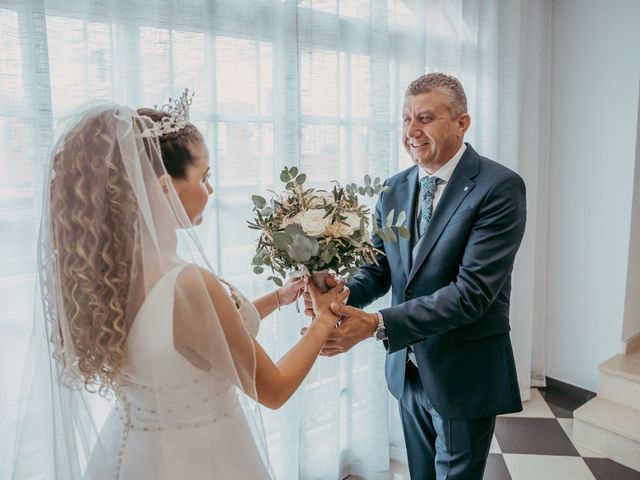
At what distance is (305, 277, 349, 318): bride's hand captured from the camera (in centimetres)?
182

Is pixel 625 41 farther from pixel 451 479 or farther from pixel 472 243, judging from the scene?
pixel 451 479

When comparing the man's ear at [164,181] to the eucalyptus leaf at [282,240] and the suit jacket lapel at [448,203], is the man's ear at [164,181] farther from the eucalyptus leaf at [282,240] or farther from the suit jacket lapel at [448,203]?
the suit jacket lapel at [448,203]

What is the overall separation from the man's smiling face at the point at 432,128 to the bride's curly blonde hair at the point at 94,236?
3.86 ft

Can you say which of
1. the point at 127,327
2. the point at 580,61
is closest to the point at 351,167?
the point at 127,327

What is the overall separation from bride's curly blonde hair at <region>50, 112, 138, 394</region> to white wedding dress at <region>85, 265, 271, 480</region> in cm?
7

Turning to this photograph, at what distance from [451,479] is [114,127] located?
1739 mm

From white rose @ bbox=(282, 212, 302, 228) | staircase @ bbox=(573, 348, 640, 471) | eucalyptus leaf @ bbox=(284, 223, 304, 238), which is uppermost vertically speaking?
white rose @ bbox=(282, 212, 302, 228)

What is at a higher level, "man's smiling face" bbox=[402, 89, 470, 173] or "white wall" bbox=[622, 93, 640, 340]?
"man's smiling face" bbox=[402, 89, 470, 173]

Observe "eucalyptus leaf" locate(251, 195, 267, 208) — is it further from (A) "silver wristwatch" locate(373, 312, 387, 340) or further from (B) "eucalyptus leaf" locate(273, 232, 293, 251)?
(A) "silver wristwatch" locate(373, 312, 387, 340)

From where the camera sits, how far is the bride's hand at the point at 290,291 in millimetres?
2006

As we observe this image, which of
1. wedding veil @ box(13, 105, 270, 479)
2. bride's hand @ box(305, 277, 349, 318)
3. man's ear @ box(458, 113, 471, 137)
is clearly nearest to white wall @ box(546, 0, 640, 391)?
man's ear @ box(458, 113, 471, 137)

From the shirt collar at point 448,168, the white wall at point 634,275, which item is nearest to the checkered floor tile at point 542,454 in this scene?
the white wall at point 634,275

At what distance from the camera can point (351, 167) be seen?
9.02 ft

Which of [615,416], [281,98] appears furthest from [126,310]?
[615,416]
